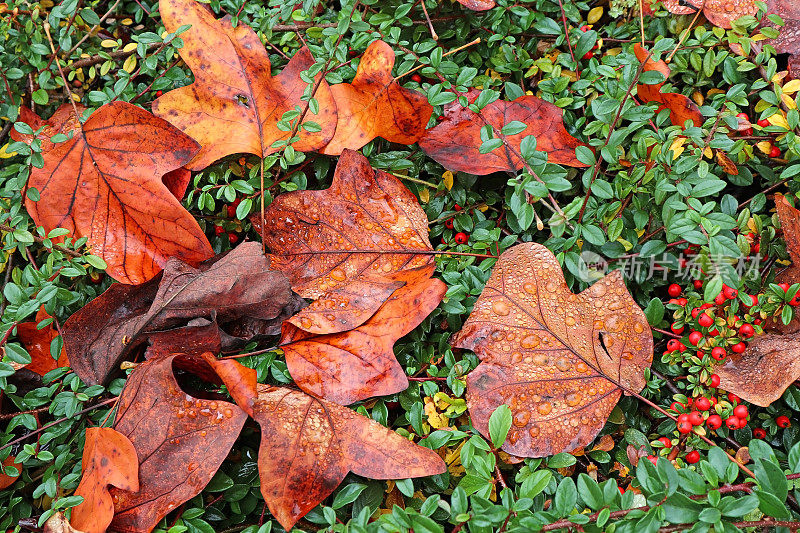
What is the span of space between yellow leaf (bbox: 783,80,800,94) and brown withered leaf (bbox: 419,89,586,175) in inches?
29.0

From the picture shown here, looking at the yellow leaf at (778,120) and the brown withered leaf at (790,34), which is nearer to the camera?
the yellow leaf at (778,120)

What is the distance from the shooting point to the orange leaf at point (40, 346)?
7.27 feet

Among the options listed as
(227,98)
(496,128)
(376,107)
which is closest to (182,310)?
(227,98)

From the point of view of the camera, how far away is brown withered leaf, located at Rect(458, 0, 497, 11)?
7.93 feet

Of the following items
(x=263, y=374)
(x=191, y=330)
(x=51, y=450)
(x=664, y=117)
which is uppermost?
(x=664, y=117)

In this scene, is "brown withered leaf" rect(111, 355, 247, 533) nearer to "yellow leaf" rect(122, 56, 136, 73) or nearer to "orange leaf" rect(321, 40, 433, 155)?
"orange leaf" rect(321, 40, 433, 155)

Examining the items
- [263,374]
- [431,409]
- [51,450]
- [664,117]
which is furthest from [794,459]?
[51,450]

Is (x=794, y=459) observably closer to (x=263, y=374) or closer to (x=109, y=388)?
(x=263, y=374)

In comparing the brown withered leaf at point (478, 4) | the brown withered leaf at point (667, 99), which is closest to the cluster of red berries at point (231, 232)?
the brown withered leaf at point (478, 4)

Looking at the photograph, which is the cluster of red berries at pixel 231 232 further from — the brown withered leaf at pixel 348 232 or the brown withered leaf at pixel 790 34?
the brown withered leaf at pixel 790 34

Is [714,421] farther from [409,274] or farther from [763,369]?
[409,274]

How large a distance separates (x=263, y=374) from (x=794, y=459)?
1561 mm

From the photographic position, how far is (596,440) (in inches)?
80.0

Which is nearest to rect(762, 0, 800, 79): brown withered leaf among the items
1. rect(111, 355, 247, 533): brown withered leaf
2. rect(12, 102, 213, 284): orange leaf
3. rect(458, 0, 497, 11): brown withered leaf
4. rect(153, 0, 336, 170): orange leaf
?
rect(458, 0, 497, 11): brown withered leaf
